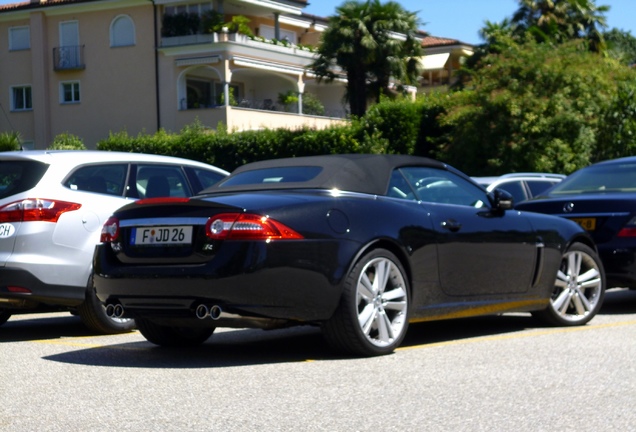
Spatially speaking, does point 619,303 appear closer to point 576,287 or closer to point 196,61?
point 576,287

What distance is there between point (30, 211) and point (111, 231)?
1560mm

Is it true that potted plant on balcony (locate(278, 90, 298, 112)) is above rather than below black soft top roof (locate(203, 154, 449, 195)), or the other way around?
above

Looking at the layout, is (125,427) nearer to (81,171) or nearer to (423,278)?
(423,278)

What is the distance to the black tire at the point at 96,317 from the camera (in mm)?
9555

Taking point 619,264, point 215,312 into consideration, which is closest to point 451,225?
point 215,312

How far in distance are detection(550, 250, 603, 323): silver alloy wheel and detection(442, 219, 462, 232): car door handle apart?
58.5 inches

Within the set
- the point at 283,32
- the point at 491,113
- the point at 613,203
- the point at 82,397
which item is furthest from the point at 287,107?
the point at 82,397

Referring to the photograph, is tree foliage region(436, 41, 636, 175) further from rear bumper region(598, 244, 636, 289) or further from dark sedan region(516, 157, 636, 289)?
rear bumper region(598, 244, 636, 289)

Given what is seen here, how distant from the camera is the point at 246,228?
283 inches

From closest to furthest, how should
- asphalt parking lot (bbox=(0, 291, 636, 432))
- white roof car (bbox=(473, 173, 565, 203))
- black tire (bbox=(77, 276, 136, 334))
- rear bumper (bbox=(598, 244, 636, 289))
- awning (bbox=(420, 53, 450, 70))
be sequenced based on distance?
asphalt parking lot (bbox=(0, 291, 636, 432))
black tire (bbox=(77, 276, 136, 334))
rear bumper (bbox=(598, 244, 636, 289))
white roof car (bbox=(473, 173, 565, 203))
awning (bbox=(420, 53, 450, 70))

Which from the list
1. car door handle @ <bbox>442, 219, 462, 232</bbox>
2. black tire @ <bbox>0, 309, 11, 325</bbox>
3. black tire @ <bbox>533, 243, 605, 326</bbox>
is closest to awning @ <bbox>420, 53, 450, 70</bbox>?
black tire @ <bbox>0, 309, 11, 325</bbox>

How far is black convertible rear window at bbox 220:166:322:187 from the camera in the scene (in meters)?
8.19

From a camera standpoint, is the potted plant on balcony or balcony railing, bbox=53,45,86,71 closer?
the potted plant on balcony

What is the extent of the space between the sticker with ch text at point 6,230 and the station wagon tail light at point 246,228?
2.50 meters
